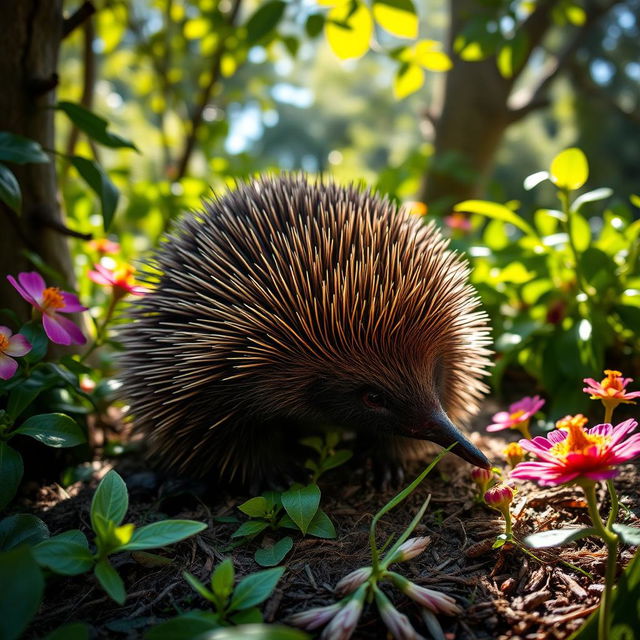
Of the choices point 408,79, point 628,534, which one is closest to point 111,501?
point 628,534

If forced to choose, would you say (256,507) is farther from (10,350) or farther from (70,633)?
(10,350)

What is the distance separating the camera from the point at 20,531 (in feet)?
5.97

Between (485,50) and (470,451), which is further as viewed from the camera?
(485,50)

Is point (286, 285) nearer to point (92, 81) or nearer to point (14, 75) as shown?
point (14, 75)

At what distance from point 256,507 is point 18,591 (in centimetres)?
84

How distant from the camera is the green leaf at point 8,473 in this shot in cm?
181

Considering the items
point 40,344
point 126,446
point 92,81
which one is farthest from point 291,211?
point 92,81

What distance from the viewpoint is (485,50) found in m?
2.79

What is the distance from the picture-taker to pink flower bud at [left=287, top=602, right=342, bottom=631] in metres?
1.52

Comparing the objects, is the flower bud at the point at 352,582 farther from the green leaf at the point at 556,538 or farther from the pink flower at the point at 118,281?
the pink flower at the point at 118,281

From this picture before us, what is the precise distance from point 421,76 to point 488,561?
232 cm

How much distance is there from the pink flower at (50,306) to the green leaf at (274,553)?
1.01 m

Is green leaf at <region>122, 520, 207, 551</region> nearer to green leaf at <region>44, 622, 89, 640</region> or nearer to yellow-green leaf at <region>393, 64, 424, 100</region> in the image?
green leaf at <region>44, 622, 89, 640</region>

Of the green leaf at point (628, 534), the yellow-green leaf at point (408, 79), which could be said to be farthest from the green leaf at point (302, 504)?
the yellow-green leaf at point (408, 79)
